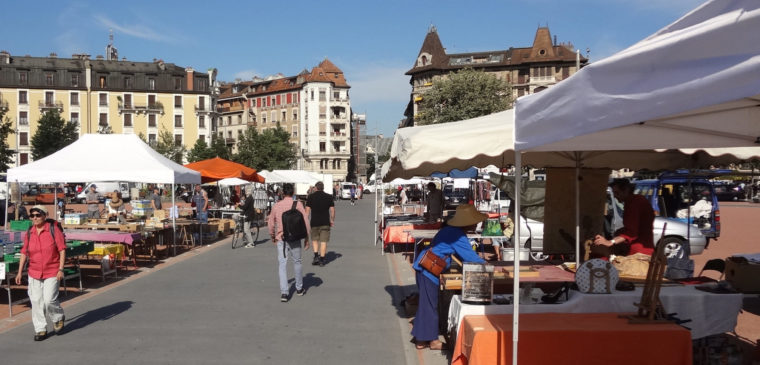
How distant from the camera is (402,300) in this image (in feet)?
30.0

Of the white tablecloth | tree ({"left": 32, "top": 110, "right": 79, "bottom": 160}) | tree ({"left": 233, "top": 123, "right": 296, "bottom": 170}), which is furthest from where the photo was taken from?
tree ({"left": 233, "top": 123, "right": 296, "bottom": 170})

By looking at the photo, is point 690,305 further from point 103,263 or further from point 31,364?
point 103,263

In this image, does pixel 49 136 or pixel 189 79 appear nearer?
pixel 49 136

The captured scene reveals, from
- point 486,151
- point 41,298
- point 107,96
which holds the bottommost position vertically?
point 41,298

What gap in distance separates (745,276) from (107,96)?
9402 centimetres

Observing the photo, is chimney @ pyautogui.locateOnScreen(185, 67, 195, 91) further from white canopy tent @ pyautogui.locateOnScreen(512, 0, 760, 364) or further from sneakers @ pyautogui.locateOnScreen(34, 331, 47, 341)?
white canopy tent @ pyautogui.locateOnScreen(512, 0, 760, 364)

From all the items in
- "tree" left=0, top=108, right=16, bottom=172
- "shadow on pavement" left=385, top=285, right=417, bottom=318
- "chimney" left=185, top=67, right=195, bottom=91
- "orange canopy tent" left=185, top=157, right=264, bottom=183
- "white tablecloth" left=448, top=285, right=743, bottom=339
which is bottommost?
"shadow on pavement" left=385, top=285, right=417, bottom=318

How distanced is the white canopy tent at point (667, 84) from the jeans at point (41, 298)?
604 centimetres

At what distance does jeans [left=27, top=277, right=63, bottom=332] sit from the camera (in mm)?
7145

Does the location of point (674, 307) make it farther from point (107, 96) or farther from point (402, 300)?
point (107, 96)

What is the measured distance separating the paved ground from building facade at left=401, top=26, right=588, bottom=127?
72.6m

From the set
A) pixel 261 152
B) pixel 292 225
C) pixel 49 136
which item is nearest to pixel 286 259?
pixel 292 225

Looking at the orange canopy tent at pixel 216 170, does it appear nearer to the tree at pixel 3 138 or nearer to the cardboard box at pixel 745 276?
the cardboard box at pixel 745 276

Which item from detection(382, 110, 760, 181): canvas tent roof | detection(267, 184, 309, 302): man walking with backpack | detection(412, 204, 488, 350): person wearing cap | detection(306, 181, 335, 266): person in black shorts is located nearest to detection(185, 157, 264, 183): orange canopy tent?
detection(306, 181, 335, 266): person in black shorts
